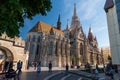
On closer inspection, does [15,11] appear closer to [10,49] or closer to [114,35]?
[10,49]

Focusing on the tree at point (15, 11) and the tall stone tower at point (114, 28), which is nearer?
the tree at point (15, 11)

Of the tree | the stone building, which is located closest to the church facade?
the stone building

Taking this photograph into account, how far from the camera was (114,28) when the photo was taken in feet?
60.6

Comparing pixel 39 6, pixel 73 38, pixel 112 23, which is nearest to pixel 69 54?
pixel 73 38

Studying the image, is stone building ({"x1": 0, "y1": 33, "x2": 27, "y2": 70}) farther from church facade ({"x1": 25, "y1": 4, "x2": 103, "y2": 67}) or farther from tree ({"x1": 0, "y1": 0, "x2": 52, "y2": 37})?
church facade ({"x1": 25, "y1": 4, "x2": 103, "y2": 67})

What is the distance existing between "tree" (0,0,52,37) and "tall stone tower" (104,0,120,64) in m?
15.3

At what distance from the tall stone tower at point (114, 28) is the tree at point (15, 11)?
15.3m

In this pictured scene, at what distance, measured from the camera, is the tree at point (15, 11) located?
3.94 m

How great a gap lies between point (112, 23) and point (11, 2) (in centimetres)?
1817

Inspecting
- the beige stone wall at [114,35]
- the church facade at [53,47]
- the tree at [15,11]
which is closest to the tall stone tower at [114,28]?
the beige stone wall at [114,35]

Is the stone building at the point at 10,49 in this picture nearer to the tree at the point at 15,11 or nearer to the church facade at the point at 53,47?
the tree at the point at 15,11

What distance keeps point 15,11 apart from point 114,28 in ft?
57.0

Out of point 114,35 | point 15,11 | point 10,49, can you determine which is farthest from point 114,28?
point 15,11

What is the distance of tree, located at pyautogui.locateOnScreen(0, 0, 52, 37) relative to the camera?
394 centimetres
